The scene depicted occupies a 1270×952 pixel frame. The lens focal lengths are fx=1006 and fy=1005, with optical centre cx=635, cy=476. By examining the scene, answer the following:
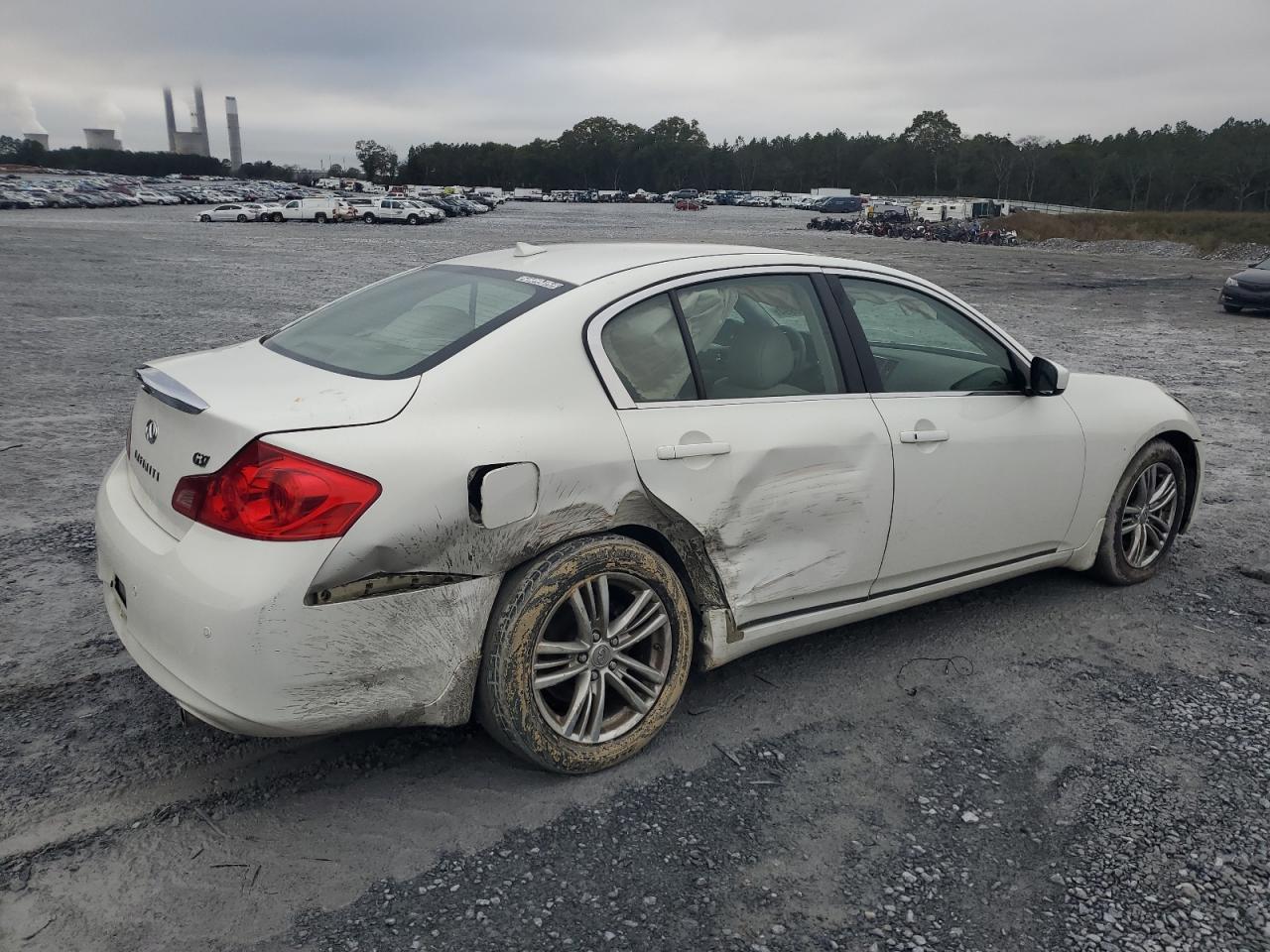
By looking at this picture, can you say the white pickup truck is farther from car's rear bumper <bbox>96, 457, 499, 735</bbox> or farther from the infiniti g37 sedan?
car's rear bumper <bbox>96, 457, 499, 735</bbox>

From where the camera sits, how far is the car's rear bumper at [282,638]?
8.57 feet

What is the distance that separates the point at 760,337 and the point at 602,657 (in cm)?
132

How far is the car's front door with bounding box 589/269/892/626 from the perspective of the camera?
3242 mm

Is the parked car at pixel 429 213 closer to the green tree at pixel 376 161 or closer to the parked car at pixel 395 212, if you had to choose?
the parked car at pixel 395 212

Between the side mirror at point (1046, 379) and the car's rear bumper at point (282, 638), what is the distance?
2.51m

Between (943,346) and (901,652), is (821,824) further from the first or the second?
(943,346)

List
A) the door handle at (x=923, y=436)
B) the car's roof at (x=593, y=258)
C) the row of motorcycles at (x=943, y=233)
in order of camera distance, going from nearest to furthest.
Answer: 1. the car's roof at (x=593, y=258)
2. the door handle at (x=923, y=436)
3. the row of motorcycles at (x=943, y=233)

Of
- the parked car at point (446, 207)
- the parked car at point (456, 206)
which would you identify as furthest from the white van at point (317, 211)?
the parked car at point (456, 206)

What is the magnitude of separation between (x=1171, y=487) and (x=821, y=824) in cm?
301

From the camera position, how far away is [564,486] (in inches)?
118

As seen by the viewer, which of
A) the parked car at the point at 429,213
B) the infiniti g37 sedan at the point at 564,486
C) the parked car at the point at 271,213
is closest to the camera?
the infiniti g37 sedan at the point at 564,486

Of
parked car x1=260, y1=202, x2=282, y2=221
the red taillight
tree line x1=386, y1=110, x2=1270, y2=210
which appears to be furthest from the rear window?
tree line x1=386, y1=110, x2=1270, y2=210

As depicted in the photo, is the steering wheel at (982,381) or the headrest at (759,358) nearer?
the headrest at (759,358)

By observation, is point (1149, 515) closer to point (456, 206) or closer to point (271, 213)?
point (271, 213)
